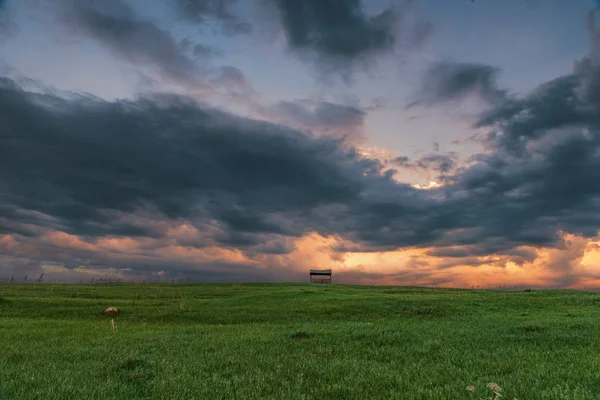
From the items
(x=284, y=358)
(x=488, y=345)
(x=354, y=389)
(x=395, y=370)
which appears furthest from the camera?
(x=488, y=345)

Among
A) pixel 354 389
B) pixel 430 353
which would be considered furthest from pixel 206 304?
pixel 354 389

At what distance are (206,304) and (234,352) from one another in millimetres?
32366

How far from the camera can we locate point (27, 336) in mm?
23438

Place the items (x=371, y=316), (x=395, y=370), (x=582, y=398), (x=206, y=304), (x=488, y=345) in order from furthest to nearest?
(x=206, y=304)
(x=371, y=316)
(x=488, y=345)
(x=395, y=370)
(x=582, y=398)

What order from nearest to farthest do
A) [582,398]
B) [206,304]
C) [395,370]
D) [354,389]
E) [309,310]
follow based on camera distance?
1. [582,398]
2. [354,389]
3. [395,370]
4. [309,310]
5. [206,304]

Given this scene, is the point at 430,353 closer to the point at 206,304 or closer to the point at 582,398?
the point at 582,398

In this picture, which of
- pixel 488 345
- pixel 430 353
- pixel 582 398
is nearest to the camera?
pixel 582 398

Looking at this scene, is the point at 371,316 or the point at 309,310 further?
the point at 309,310

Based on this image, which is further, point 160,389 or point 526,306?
point 526,306

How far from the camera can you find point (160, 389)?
457 inches

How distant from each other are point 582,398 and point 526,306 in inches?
1451

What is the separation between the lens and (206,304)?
159ft

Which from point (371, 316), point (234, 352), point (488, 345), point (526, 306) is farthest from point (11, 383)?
point (526, 306)

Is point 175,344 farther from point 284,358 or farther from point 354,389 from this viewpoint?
point 354,389
